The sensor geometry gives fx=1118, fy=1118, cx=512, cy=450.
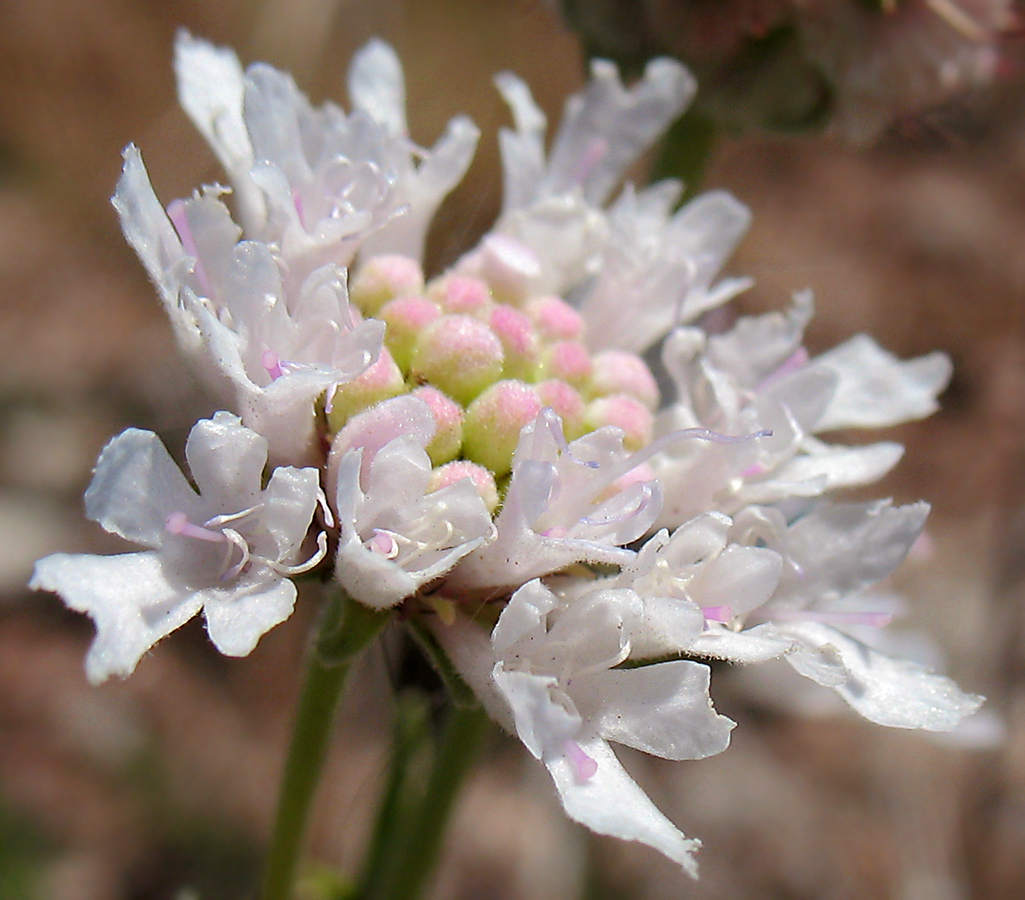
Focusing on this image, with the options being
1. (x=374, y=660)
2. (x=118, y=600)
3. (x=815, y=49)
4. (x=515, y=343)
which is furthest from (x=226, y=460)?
(x=815, y=49)

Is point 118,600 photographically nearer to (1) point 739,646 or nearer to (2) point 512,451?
(2) point 512,451

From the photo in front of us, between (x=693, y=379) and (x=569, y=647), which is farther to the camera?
(x=693, y=379)

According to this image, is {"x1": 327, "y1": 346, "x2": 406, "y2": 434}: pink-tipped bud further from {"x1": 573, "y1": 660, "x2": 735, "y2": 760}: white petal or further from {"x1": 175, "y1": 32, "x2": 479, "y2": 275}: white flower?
{"x1": 573, "y1": 660, "x2": 735, "y2": 760}: white petal

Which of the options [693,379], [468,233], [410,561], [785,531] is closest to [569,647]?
[410,561]

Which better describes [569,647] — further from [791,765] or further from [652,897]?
[791,765]

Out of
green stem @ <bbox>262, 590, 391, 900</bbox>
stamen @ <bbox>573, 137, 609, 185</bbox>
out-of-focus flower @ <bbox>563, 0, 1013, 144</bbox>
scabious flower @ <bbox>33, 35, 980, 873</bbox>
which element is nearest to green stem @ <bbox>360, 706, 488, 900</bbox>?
green stem @ <bbox>262, 590, 391, 900</bbox>

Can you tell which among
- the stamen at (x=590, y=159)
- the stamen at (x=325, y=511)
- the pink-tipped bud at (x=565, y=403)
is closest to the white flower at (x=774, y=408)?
the pink-tipped bud at (x=565, y=403)
